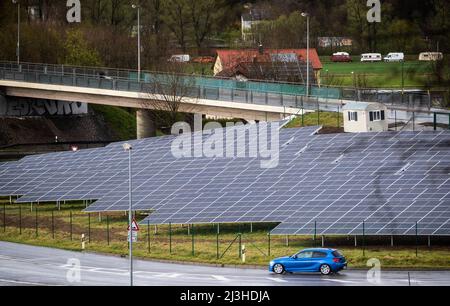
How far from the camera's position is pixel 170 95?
92250 mm

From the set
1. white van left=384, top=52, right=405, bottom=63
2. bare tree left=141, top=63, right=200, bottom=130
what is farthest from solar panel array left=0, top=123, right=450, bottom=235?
white van left=384, top=52, right=405, bottom=63

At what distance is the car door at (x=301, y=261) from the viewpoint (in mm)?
39000

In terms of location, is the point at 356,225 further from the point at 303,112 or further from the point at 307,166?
the point at 303,112

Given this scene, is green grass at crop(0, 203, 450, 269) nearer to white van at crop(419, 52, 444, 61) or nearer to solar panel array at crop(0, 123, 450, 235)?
solar panel array at crop(0, 123, 450, 235)

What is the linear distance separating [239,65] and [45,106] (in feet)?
72.4

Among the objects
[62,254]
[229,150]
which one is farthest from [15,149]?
[62,254]

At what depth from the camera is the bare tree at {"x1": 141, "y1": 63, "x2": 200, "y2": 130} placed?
→ 297 feet

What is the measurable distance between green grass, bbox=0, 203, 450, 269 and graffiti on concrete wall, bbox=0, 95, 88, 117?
47.1 meters

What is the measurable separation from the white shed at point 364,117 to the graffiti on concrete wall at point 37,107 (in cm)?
5462

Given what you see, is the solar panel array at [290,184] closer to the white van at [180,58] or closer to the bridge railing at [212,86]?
the bridge railing at [212,86]

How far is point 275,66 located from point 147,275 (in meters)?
74.1

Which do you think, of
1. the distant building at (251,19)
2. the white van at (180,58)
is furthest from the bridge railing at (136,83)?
the distant building at (251,19)

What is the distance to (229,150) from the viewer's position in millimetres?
58969

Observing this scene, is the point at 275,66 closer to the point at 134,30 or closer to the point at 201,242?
the point at 134,30
